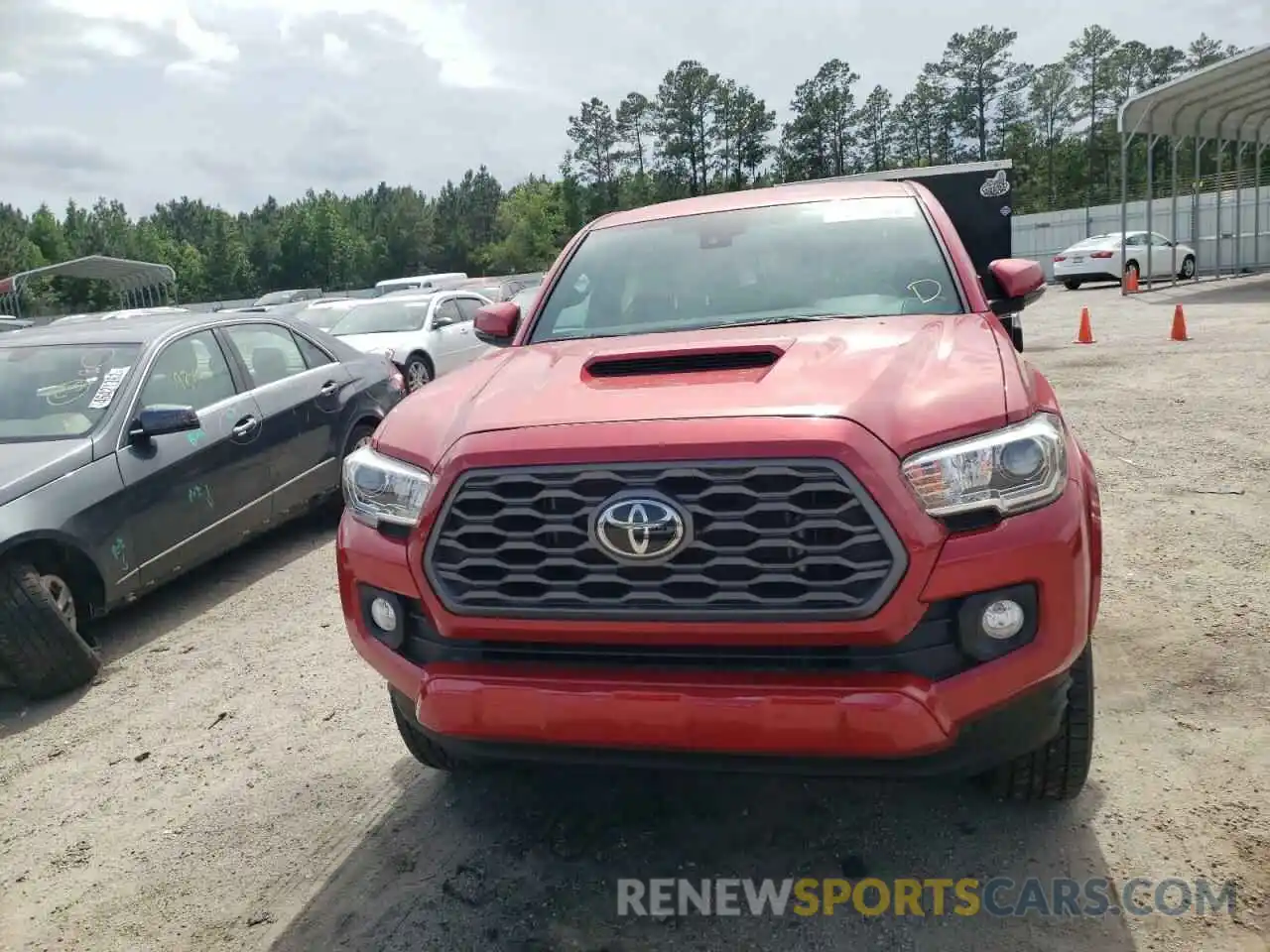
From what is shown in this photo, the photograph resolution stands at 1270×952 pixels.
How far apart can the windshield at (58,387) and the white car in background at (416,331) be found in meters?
6.55

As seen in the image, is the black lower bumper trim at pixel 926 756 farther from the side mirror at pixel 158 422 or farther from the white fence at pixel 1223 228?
the white fence at pixel 1223 228

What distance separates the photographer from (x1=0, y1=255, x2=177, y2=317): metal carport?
43.3m

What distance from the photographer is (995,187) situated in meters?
13.2

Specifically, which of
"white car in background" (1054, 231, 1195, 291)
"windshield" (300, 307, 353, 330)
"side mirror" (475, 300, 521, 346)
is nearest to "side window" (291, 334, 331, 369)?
"side mirror" (475, 300, 521, 346)

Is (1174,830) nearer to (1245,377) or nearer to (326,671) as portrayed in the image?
(326,671)

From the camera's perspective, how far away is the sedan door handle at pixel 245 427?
5614 mm

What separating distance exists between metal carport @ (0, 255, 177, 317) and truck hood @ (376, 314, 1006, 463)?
149 ft

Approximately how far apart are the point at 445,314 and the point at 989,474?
11.9 metres

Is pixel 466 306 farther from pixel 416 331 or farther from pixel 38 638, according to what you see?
pixel 38 638

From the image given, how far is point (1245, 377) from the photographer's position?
31.5 ft

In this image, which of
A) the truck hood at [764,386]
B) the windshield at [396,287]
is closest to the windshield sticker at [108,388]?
the truck hood at [764,386]

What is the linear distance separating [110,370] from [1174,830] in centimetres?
511

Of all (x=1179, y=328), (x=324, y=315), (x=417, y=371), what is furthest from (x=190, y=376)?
(x=1179, y=328)


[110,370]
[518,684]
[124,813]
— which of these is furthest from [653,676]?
[110,370]
